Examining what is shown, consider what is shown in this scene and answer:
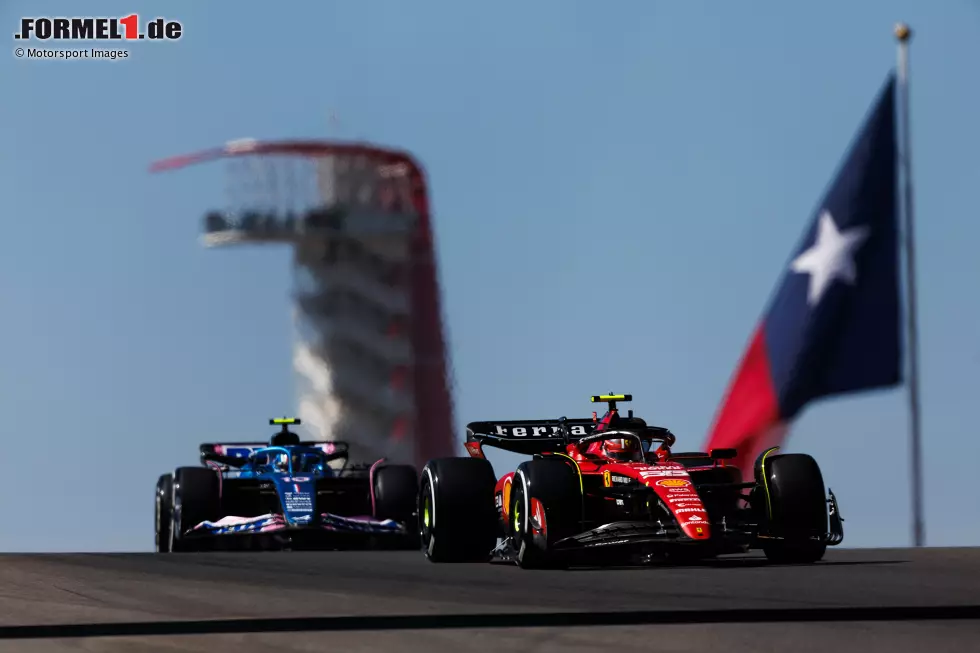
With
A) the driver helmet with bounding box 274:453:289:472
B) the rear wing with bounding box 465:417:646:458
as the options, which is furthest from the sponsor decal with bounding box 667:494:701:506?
the driver helmet with bounding box 274:453:289:472

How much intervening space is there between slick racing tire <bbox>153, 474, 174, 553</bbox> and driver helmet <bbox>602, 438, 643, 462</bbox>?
10091mm

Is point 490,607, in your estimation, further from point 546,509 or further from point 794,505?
point 794,505

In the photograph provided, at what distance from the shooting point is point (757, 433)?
90.2 feet

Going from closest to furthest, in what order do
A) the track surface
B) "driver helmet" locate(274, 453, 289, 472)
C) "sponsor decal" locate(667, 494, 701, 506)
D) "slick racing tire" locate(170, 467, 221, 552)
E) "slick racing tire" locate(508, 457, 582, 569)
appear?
1. the track surface
2. "sponsor decal" locate(667, 494, 701, 506)
3. "slick racing tire" locate(508, 457, 582, 569)
4. "slick racing tire" locate(170, 467, 221, 552)
5. "driver helmet" locate(274, 453, 289, 472)

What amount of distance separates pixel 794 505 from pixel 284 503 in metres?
9.79

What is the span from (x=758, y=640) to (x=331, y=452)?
19.5 meters

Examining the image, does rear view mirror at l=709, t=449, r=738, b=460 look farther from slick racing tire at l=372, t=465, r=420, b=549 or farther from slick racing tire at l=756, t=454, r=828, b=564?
slick racing tire at l=372, t=465, r=420, b=549

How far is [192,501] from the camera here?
27109mm

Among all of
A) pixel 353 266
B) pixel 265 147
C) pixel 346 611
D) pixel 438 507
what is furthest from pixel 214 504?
pixel 353 266

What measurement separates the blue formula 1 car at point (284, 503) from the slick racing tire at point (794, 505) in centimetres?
900

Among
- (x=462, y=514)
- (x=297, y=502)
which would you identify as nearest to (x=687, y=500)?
(x=462, y=514)

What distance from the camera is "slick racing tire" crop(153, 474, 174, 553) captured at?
92.8 ft

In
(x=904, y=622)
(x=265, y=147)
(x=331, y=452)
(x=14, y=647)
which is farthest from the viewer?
(x=265, y=147)

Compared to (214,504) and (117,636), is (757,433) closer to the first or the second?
(214,504)
